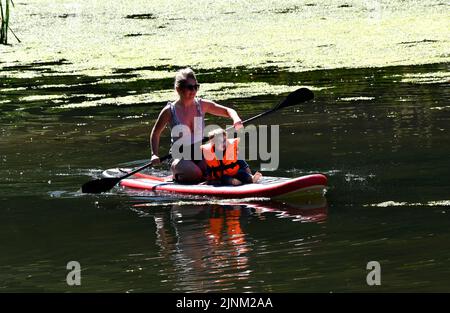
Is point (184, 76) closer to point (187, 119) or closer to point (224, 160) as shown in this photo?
point (187, 119)

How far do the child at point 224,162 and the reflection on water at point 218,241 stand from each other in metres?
0.41

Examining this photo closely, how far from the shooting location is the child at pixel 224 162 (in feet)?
27.0

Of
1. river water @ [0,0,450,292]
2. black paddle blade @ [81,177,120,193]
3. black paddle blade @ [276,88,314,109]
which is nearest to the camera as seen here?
river water @ [0,0,450,292]

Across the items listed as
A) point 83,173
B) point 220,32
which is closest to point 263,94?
point 83,173

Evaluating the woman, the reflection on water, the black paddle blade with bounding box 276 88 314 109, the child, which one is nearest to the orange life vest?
the child

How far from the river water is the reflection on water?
0.7 inches

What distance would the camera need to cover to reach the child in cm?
823

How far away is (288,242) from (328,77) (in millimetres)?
7937

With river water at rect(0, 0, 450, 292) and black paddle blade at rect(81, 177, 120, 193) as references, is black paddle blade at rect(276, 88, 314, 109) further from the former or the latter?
black paddle blade at rect(81, 177, 120, 193)

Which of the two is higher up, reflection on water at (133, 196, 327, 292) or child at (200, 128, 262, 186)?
child at (200, 128, 262, 186)

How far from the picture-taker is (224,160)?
8.27m

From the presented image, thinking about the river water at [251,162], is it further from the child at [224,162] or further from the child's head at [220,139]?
the child's head at [220,139]

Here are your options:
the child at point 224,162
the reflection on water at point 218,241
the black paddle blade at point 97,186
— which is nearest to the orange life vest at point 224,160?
the child at point 224,162
